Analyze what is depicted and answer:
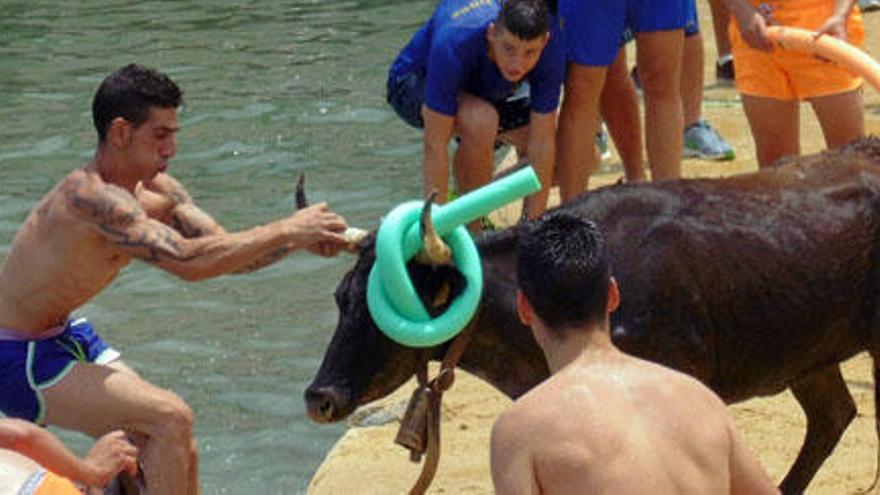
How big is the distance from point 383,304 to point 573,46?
327 cm

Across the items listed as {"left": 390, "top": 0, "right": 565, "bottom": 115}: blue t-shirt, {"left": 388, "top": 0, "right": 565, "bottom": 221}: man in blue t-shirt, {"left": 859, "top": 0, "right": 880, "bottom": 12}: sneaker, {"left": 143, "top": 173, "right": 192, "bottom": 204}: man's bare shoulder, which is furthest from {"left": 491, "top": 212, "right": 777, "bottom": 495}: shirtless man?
{"left": 859, "top": 0, "right": 880, "bottom": 12}: sneaker

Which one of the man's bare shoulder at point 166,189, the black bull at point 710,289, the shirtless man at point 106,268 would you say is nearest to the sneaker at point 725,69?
the black bull at point 710,289

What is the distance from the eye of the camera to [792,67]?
962 cm

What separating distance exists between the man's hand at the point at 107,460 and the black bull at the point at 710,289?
2.32 ft

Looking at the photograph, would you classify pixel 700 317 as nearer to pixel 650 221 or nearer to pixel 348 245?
pixel 650 221

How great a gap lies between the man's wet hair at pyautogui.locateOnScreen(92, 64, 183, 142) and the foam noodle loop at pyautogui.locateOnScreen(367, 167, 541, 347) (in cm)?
108

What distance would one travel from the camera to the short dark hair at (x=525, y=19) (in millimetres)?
9648

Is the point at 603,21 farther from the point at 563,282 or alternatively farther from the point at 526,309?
the point at 563,282

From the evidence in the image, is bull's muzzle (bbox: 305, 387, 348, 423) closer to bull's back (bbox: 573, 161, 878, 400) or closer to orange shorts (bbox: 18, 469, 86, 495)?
bull's back (bbox: 573, 161, 878, 400)

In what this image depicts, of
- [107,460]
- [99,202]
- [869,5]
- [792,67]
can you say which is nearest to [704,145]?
[792,67]

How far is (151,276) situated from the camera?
1330 centimetres

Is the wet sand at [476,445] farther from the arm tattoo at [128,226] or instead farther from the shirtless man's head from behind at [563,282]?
the shirtless man's head from behind at [563,282]

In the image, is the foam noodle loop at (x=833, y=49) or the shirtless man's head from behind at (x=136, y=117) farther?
the foam noodle loop at (x=833, y=49)

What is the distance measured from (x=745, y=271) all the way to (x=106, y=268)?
7.66 ft
